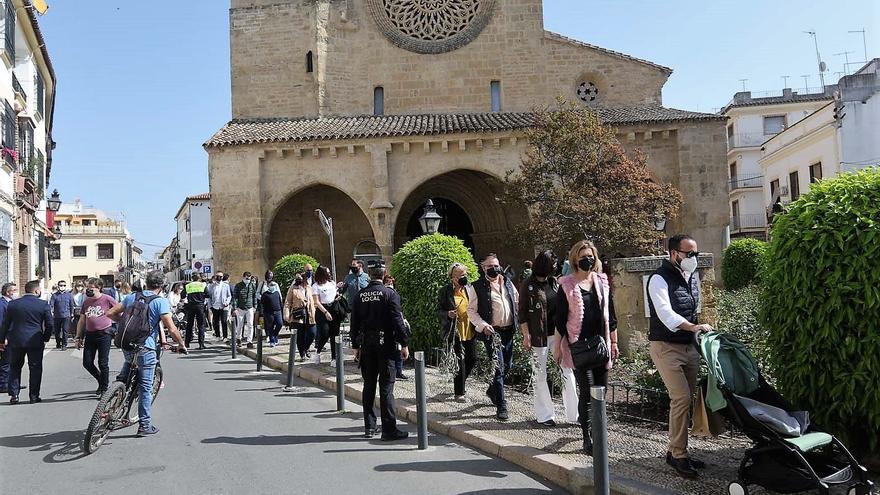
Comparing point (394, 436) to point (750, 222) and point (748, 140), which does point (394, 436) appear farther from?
point (748, 140)

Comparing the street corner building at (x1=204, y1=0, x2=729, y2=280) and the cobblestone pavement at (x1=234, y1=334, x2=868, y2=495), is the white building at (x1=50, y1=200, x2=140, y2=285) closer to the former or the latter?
the street corner building at (x1=204, y1=0, x2=729, y2=280)

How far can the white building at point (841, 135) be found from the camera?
26906mm

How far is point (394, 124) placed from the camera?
23.6 m

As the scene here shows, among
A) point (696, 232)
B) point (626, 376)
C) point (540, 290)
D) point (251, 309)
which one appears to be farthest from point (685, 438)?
point (696, 232)

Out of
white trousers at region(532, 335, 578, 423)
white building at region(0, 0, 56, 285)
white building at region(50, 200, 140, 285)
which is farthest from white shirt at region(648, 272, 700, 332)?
white building at region(50, 200, 140, 285)

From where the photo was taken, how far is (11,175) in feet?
66.4

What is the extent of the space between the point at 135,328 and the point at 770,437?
591 centimetres

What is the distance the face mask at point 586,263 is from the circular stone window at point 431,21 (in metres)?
20.7

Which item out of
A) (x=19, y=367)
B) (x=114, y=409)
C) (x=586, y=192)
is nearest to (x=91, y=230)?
(x=586, y=192)

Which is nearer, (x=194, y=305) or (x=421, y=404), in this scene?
(x=421, y=404)

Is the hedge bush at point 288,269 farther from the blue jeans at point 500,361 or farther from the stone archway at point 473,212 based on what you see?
the blue jeans at point 500,361

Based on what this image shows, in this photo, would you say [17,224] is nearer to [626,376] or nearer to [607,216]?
[607,216]

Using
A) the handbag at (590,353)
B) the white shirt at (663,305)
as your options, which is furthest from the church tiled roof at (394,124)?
the white shirt at (663,305)

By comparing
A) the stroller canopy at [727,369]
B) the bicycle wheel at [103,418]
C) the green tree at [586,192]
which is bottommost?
the bicycle wheel at [103,418]
